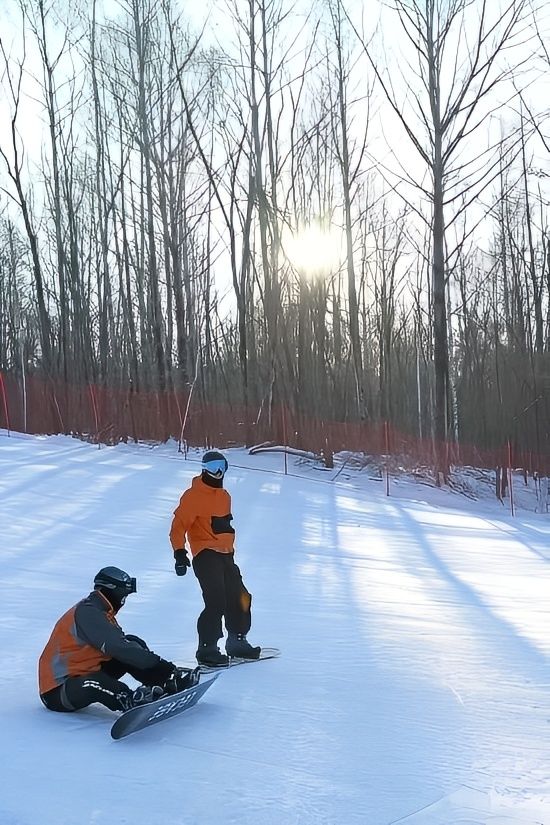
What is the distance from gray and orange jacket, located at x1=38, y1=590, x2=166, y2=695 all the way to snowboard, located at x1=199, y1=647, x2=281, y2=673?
3.12ft

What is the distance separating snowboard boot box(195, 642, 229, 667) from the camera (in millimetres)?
5899

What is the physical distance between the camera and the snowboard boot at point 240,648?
6.20 metres

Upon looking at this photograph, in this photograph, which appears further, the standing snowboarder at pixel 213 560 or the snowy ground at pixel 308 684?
the standing snowboarder at pixel 213 560

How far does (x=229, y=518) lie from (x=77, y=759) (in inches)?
90.2

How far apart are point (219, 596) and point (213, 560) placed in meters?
0.23

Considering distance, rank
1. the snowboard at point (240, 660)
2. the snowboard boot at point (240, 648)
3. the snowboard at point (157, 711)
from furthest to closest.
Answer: the snowboard boot at point (240, 648) → the snowboard at point (240, 660) → the snowboard at point (157, 711)

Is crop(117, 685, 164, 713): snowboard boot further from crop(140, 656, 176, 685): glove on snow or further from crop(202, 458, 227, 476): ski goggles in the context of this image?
crop(202, 458, 227, 476): ski goggles

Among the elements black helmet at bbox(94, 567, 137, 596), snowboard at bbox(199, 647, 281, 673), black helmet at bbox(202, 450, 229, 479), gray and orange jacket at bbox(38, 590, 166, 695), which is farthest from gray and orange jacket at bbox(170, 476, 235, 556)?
gray and orange jacket at bbox(38, 590, 166, 695)

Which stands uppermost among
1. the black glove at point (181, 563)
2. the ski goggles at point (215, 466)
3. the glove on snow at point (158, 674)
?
the ski goggles at point (215, 466)

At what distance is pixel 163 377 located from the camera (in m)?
23.2

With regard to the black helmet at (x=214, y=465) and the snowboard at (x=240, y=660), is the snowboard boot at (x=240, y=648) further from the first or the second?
the black helmet at (x=214, y=465)

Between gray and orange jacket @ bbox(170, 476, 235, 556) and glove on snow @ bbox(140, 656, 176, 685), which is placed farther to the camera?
gray and orange jacket @ bbox(170, 476, 235, 556)

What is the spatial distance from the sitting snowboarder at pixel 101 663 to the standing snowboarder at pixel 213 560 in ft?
3.09

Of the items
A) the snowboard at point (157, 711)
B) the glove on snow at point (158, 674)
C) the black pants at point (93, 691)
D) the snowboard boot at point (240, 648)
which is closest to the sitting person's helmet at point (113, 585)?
the black pants at point (93, 691)
